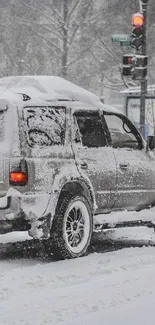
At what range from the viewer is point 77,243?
8945 mm

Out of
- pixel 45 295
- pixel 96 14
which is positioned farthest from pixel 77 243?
pixel 96 14

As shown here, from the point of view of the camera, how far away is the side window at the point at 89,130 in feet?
30.5

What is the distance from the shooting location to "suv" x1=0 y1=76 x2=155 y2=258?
8.27 meters

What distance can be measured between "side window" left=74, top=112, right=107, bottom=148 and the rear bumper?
111 centimetres

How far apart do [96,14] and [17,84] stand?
33655 millimetres

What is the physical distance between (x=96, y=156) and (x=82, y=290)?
8.92 ft

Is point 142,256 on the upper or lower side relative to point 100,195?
lower

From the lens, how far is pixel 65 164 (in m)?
8.84

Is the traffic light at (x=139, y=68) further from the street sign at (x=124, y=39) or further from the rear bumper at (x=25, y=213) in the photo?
the rear bumper at (x=25, y=213)

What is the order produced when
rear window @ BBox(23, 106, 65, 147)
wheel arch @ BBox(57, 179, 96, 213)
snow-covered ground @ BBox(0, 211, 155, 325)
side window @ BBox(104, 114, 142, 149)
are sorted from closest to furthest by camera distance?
snow-covered ground @ BBox(0, 211, 155, 325)
rear window @ BBox(23, 106, 65, 147)
wheel arch @ BBox(57, 179, 96, 213)
side window @ BBox(104, 114, 142, 149)

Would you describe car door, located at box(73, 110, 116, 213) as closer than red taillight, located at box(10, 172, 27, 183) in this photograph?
No

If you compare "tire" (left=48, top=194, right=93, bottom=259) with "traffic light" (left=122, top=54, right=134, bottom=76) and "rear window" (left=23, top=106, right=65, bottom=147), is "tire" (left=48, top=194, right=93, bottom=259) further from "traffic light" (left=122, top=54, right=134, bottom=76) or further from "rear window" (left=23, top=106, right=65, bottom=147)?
"traffic light" (left=122, top=54, right=134, bottom=76)

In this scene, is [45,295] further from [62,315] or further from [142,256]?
[142,256]

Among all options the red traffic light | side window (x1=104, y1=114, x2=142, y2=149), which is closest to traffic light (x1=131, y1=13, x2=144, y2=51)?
the red traffic light
